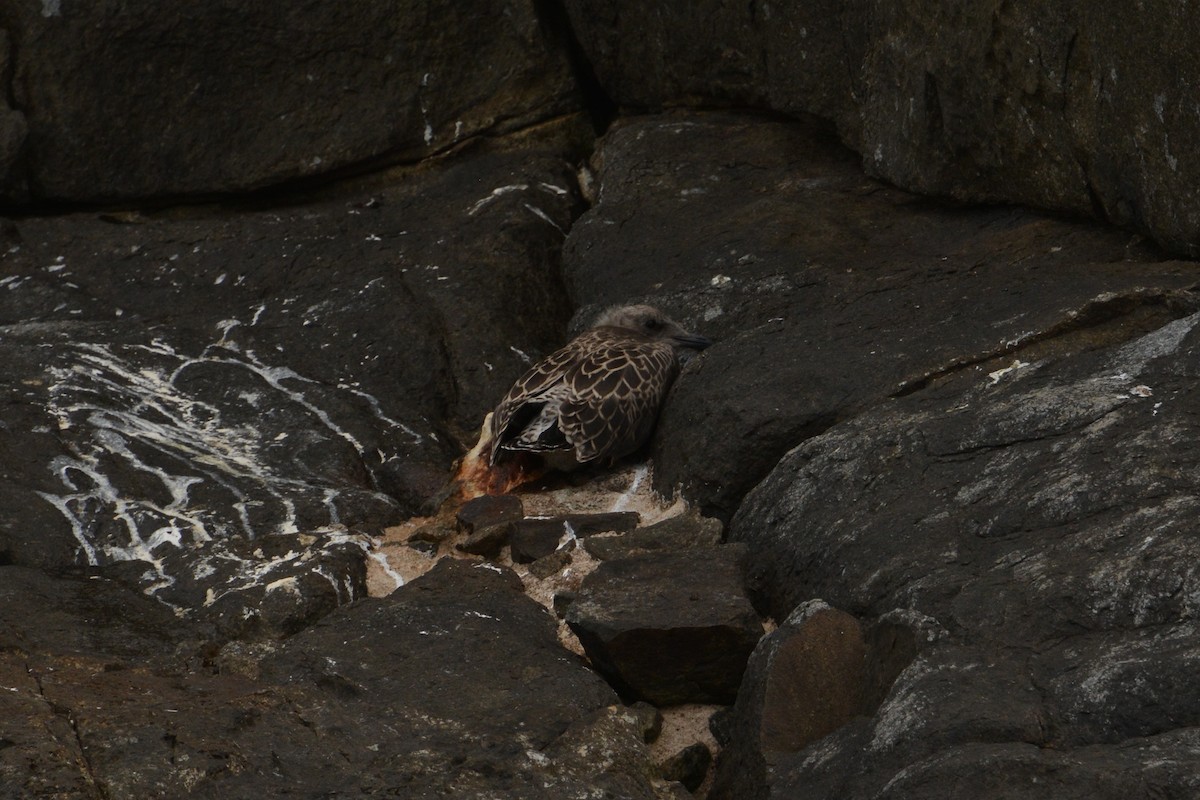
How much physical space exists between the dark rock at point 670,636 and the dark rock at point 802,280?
105cm

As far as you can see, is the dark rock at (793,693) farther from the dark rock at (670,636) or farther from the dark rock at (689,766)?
the dark rock at (670,636)

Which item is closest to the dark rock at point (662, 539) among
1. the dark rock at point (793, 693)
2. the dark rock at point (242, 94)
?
the dark rock at point (793, 693)

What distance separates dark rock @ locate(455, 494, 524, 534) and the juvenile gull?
349mm

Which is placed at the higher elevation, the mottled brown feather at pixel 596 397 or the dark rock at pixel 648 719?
the mottled brown feather at pixel 596 397

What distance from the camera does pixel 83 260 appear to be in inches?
327

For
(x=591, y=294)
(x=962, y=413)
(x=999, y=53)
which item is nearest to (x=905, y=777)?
(x=962, y=413)

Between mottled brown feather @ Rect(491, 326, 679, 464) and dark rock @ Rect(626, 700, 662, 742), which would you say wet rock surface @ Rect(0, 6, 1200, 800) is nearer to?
dark rock @ Rect(626, 700, 662, 742)

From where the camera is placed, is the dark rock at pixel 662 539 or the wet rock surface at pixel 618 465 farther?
the dark rock at pixel 662 539

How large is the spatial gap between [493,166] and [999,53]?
10.0 feet

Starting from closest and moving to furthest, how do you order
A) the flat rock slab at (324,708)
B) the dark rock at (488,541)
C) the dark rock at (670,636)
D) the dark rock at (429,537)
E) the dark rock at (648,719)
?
the flat rock slab at (324,708) → the dark rock at (648,719) → the dark rock at (670,636) → the dark rock at (488,541) → the dark rock at (429,537)

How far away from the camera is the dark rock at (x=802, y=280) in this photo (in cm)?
592

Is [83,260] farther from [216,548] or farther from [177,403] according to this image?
[216,548]

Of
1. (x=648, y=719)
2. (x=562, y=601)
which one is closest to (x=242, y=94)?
(x=562, y=601)

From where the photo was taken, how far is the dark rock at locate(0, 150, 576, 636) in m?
5.91
